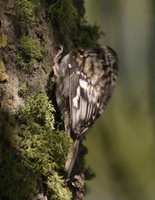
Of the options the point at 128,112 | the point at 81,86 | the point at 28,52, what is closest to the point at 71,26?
the point at 81,86

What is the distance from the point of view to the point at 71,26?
8.34ft

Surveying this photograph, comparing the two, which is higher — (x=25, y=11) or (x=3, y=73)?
(x=25, y=11)

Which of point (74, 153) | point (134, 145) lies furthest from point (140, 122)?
point (74, 153)

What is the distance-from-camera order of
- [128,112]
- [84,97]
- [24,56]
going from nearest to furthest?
[24,56] → [84,97] → [128,112]

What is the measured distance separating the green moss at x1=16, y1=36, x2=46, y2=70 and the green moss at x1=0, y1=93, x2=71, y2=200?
0.38 feet

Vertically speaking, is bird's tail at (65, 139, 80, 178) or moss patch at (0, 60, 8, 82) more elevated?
moss patch at (0, 60, 8, 82)

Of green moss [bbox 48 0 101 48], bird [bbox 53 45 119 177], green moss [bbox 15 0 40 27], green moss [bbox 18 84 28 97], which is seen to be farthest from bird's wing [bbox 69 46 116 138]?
green moss [bbox 15 0 40 27]

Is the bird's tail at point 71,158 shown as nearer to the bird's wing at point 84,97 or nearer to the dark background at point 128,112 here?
the bird's wing at point 84,97

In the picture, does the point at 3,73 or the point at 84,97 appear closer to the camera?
the point at 3,73

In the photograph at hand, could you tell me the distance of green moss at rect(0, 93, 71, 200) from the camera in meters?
2.04

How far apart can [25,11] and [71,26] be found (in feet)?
1.11

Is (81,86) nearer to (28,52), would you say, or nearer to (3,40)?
(28,52)

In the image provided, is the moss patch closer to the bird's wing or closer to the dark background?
the bird's wing

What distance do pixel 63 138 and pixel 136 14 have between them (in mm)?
1398
